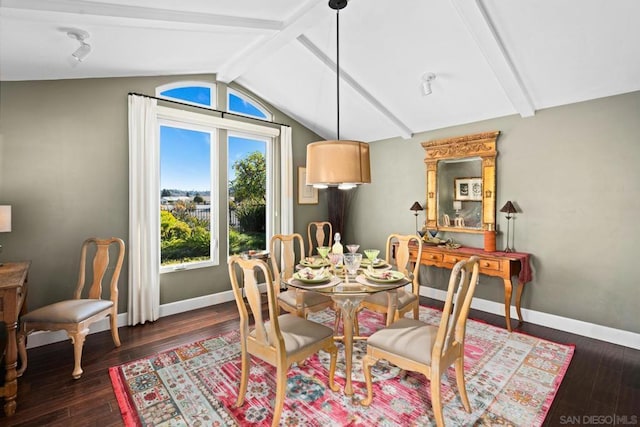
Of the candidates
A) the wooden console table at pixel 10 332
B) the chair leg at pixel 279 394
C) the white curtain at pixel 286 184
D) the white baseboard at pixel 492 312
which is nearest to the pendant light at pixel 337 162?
the chair leg at pixel 279 394

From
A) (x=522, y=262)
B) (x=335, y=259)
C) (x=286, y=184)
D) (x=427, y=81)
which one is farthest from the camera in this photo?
(x=286, y=184)

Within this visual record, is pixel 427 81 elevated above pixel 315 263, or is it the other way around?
pixel 427 81

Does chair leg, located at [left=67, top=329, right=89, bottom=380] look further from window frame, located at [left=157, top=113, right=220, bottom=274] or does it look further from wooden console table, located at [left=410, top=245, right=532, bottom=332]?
wooden console table, located at [left=410, top=245, right=532, bottom=332]

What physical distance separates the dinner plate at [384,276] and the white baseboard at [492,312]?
223 cm

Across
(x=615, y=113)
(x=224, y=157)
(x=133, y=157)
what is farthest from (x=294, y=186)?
(x=615, y=113)

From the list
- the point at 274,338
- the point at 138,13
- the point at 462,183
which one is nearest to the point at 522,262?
the point at 462,183

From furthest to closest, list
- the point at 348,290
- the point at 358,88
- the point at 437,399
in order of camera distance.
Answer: the point at 358,88
the point at 348,290
the point at 437,399

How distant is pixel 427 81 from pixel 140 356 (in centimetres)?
388

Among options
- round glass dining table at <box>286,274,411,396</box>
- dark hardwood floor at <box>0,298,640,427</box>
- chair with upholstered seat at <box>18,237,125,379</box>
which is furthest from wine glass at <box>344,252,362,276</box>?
chair with upholstered seat at <box>18,237,125,379</box>

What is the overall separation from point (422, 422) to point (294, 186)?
381 cm

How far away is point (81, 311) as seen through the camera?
263 centimetres

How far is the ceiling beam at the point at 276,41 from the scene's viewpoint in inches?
107

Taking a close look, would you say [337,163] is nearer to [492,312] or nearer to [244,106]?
[244,106]

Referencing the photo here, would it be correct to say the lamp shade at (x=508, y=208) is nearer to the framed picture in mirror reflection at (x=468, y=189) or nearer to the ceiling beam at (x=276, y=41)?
the framed picture in mirror reflection at (x=468, y=189)
